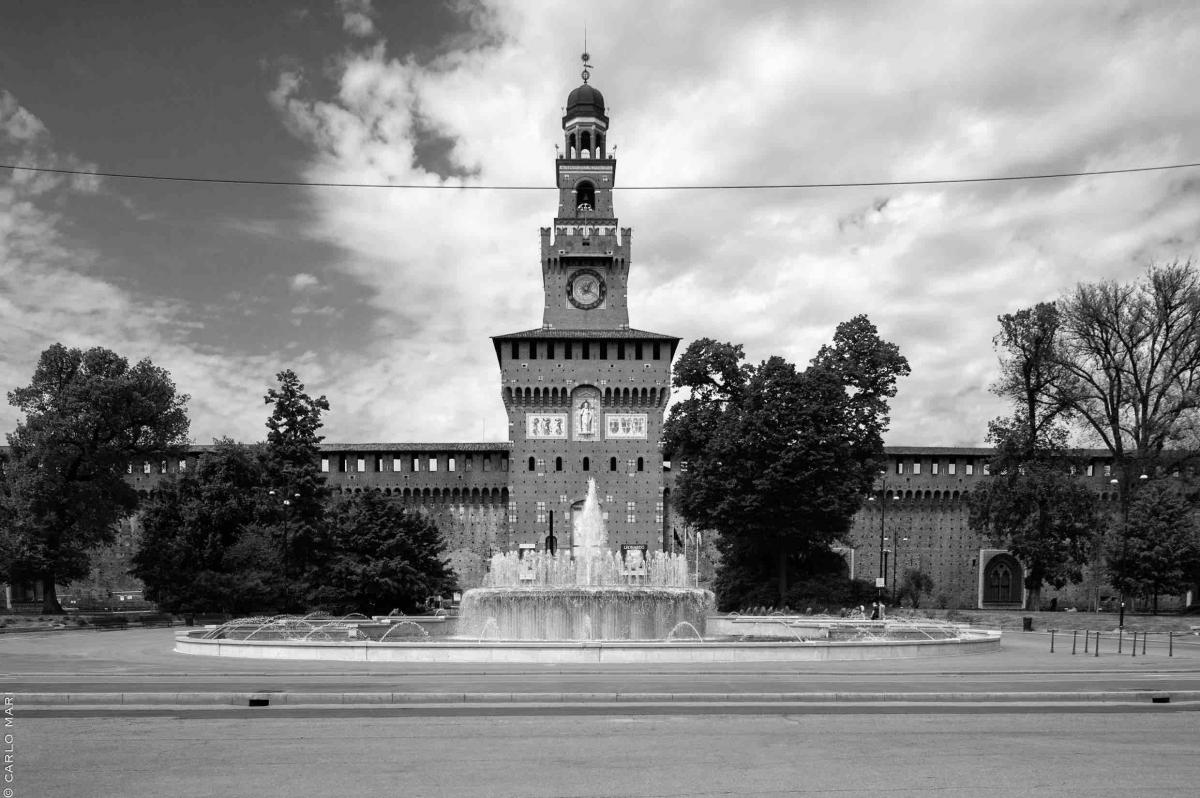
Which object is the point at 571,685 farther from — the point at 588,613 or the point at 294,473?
the point at 294,473

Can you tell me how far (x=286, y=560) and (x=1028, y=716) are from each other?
29384 millimetres

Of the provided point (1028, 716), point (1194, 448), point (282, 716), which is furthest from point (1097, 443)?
point (282, 716)

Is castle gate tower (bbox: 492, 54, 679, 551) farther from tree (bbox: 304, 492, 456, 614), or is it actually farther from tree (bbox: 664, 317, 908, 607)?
tree (bbox: 304, 492, 456, 614)

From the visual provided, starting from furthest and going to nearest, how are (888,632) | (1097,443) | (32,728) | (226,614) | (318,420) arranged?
(1097,443) → (318,420) → (226,614) → (888,632) → (32,728)

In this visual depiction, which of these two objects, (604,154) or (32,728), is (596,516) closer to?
(604,154)

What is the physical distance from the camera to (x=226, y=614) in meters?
34.7

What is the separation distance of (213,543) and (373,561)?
647 cm

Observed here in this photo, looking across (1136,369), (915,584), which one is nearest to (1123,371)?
(1136,369)

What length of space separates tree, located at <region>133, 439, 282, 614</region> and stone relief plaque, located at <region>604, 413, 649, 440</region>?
21.1m

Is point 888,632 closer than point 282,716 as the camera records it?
No

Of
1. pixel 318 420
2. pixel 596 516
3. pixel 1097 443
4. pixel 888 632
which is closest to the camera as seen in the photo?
pixel 888 632

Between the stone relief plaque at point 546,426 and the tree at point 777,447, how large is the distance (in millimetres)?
10844

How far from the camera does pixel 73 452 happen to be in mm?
37500

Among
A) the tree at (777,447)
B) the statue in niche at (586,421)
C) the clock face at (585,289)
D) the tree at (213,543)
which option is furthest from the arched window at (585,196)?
the tree at (213,543)
